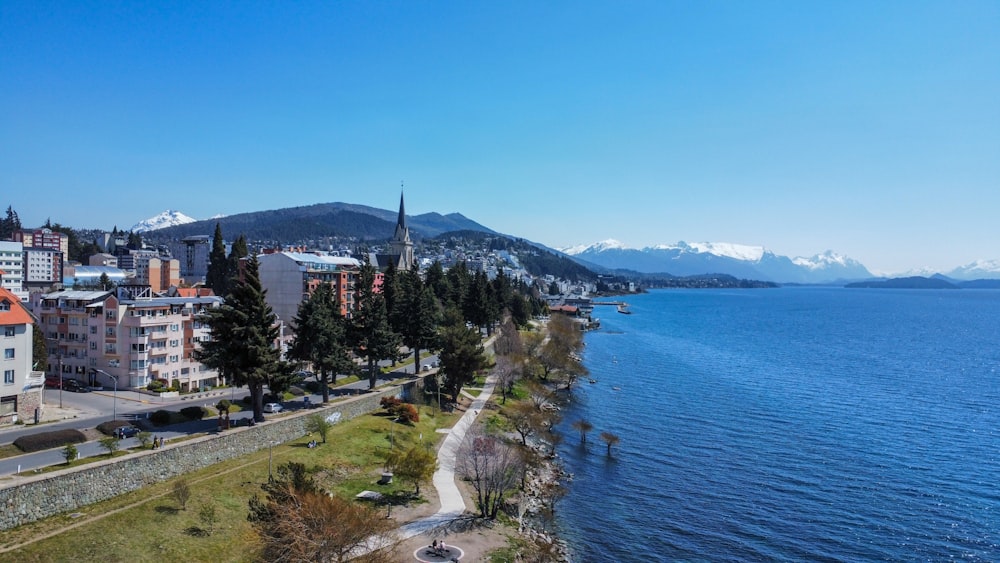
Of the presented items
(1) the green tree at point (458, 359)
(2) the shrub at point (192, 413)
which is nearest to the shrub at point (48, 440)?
(2) the shrub at point (192, 413)

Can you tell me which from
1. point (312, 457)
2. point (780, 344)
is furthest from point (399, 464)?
point (780, 344)

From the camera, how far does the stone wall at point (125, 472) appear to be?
978 inches

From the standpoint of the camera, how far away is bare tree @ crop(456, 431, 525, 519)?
3688 centimetres

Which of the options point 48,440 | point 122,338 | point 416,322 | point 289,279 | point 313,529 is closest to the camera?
point 313,529

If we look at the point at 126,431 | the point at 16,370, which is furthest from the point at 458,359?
the point at 16,370

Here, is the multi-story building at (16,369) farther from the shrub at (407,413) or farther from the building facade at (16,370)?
the shrub at (407,413)

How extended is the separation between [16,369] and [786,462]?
195 ft

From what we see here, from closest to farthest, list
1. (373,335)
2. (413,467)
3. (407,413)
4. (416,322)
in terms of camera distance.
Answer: (413,467) < (407,413) < (373,335) < (416,322)

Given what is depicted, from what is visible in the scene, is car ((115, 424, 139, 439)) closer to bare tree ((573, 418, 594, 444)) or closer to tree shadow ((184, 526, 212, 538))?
tree shadow ((184, 526, 212, 538))

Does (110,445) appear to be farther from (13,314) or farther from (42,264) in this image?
(42,264)

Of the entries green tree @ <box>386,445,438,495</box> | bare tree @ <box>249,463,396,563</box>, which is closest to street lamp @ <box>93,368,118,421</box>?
green tree @ <box>386,445,438,495</box>

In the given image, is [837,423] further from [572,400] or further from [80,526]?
[80,526]

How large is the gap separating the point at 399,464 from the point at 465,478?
21.9 feet

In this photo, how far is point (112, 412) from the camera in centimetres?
4525
